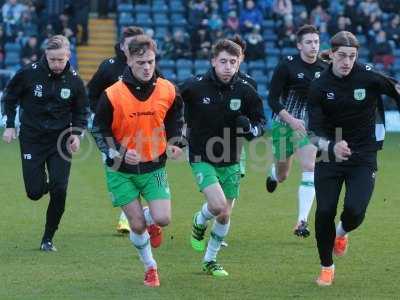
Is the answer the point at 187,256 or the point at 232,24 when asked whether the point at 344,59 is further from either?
the point at 232,24

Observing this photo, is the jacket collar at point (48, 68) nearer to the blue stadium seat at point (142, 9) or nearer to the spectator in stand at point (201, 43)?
the spectator in stand at point (201, 43)

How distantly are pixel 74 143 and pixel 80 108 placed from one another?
0.54 m

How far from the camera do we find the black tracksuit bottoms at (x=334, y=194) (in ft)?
31.5

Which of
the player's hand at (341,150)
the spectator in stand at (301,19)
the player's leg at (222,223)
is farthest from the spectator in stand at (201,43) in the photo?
the player's hand at (341,150)

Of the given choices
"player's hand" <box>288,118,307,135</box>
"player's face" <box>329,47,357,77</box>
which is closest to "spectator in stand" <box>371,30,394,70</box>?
"player's hand" <box>288,118,307,135</box>

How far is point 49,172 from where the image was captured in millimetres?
11344

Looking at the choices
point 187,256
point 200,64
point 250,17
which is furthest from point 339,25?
point 187,256

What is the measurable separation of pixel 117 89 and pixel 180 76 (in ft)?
61.9

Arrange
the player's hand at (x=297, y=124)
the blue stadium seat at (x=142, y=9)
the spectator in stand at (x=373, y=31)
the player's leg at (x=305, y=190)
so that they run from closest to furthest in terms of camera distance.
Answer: the player's hand at (x=297, y=124) < the player's leg at (x=305, y=190) < the spectator in stand at (x=373, y=31) < the blue stadium seat at (x=142, y=9)

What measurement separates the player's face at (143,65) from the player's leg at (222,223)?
1420mm

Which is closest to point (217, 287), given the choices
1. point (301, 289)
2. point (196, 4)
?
point (301, 289)

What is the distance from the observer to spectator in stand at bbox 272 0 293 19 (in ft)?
98.4

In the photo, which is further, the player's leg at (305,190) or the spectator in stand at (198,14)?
the spectator in stand at (198,14)

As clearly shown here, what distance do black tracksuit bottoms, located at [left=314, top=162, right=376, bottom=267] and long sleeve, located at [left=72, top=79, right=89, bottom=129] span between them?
2.80 m
